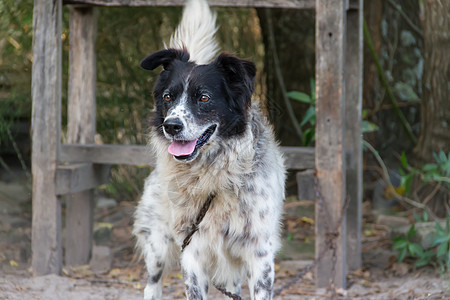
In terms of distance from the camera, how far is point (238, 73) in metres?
3.55

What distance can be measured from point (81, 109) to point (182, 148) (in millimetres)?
2392

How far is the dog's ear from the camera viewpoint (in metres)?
3.48

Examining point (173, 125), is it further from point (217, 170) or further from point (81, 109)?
point (81, 109)

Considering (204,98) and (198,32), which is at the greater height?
(198,32)

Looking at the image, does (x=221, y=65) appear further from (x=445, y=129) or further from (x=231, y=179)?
(x=445, y=129)

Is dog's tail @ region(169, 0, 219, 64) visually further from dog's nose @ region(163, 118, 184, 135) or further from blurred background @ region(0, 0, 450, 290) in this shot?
blurred background @ region(0, 0, 450, 290)

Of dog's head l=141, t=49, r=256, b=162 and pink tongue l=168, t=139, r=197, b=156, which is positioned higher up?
dog's head l=141, t=49, r=256, b=162

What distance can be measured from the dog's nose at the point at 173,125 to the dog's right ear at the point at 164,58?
521 mm

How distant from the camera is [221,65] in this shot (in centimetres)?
360

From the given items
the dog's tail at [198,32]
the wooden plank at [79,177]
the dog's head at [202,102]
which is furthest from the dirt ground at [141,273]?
the dog's tail at [198,32]

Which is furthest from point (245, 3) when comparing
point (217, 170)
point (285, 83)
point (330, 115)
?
point (285, 83)

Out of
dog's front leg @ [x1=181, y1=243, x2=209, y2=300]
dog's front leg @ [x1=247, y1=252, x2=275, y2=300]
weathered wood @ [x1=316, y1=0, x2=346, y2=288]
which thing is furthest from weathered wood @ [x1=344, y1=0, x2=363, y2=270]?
dog's front leg @ [x1=181, y1=243, x2=209, y2=300]

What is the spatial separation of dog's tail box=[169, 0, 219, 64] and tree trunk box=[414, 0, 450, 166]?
306 centimetres

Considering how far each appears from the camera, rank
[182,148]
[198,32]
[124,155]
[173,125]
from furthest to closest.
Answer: [124,155], [198,32], [182,148], [173,125]
